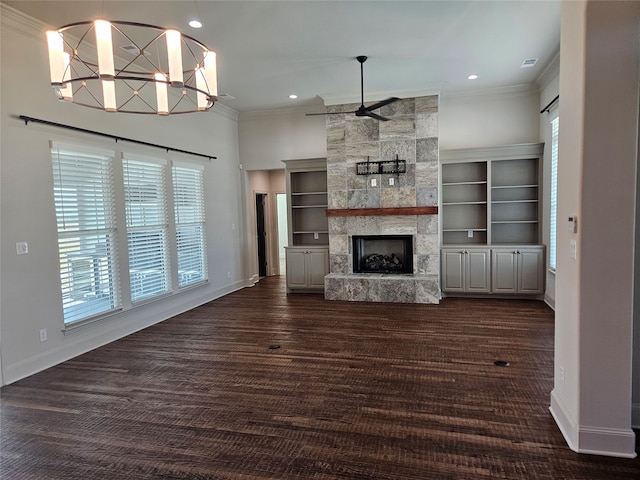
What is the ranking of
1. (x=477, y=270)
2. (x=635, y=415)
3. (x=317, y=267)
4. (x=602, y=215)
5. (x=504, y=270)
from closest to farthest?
(x=602, y=215)
(x=635, y=415)
(x=504, y=270)
(x=477, y=270)
(x=317, y=267)

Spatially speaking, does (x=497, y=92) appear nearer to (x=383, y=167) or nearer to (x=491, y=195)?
(x=491, y=195)

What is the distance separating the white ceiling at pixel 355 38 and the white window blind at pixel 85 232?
1.50 m

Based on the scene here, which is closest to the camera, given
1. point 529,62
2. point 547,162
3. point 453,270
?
point 529,62

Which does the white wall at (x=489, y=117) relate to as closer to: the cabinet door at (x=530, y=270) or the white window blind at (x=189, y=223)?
the cabinet door at (x=530, y=270)

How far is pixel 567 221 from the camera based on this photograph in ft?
8.23

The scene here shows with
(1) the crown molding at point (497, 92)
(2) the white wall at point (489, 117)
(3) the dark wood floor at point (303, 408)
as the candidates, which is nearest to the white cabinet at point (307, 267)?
(3) the dark wood floor at point (303, 408)

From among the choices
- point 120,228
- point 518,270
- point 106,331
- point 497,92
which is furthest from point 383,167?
point 106,331

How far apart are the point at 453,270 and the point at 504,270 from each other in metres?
0.79

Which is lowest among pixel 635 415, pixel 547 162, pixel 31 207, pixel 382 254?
pixel 635 415

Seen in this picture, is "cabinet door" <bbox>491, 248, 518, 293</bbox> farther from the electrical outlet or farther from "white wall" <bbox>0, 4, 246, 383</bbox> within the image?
the electrical outlet

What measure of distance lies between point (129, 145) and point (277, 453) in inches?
173

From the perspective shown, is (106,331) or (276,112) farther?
(276,112)

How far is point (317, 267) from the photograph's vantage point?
7.39 metres

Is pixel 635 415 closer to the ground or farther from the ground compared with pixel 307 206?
closer to the ground
